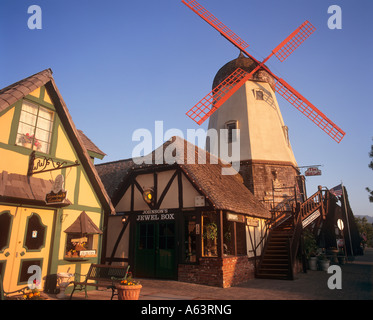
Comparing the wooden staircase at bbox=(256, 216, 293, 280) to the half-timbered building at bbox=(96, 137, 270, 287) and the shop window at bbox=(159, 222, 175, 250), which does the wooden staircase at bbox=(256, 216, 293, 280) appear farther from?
the shop window at bbox=(159, 222, 175, 250)

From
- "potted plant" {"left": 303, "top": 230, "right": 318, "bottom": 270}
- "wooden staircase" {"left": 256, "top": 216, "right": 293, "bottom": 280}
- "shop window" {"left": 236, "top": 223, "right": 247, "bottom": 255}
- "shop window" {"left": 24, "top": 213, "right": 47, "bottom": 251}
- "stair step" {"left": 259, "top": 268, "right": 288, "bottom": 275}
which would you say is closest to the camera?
"shop window" {"left": 24, "top": 213, "right": 47, "bottom": 251}

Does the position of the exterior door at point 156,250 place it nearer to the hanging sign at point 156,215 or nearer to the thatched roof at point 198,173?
the hanging sign at point 156,215

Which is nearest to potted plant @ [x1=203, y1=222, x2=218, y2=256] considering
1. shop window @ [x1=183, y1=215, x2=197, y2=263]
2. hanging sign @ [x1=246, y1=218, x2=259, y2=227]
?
shop window @ [x1=183, y1=215, x2=197, y2=263]

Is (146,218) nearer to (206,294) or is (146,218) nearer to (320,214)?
(206,294)

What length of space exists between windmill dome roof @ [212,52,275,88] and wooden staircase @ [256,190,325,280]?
29.6 ft

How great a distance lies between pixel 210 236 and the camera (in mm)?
11172

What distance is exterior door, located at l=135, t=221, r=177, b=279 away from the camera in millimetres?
10969

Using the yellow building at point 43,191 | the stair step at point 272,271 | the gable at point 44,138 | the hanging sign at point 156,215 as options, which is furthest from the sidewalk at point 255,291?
the gable at point 44,138

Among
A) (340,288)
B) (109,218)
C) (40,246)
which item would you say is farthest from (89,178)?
(340,288)

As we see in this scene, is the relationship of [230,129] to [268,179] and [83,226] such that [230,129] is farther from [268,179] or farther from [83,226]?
[83,226]

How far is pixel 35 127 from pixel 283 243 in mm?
11375

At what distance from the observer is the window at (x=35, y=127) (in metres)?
7.71

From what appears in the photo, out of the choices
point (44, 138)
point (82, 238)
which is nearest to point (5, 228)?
point (82, 238)

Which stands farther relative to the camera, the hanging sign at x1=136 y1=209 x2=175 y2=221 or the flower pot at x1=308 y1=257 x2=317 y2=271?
the flower pot at x1=308 y1=257 x2=317 y2=271
